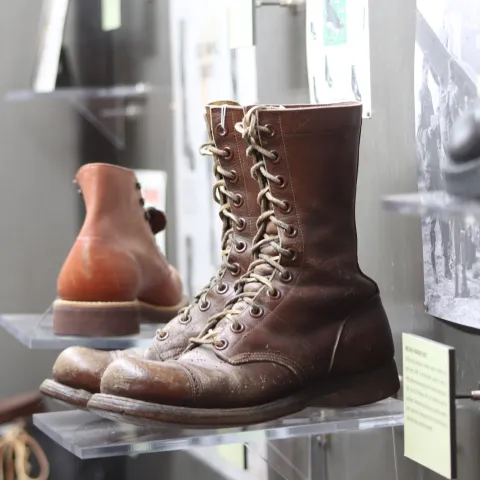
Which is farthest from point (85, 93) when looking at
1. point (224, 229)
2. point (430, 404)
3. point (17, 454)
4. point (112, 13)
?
point (430, 404)

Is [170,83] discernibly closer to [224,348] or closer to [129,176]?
[129,176]

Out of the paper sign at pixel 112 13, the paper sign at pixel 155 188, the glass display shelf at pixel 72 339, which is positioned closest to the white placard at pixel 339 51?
the glass display shelf at pixel 72 339

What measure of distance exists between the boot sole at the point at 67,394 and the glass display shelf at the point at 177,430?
0.01 meters

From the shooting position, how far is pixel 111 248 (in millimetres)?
1589

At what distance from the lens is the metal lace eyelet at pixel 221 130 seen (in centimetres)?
123

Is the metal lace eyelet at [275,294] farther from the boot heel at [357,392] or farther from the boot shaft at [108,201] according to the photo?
the boot shaft at [108,201]

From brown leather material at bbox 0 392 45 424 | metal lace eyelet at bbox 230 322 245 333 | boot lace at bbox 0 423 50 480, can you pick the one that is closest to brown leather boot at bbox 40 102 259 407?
metal lace eyelet at bbox 230 322 245 333

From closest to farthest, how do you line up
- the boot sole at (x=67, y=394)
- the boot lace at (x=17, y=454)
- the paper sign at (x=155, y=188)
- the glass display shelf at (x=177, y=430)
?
the glass display shelf at (x=177, y=430), the boot sole at (x=67, y=394), the boot lace at (x=17, y=454), the paper sign at (x=155, y=188)

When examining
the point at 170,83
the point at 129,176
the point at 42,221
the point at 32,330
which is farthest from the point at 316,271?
the point at 42,221

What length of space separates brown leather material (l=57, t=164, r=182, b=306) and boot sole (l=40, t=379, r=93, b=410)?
346 mm

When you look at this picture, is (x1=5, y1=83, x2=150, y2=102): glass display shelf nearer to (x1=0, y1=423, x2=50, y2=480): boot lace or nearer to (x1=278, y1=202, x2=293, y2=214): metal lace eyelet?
(x1=0, y1=423, x2=50, y2=480): boot lace

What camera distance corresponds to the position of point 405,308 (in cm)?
131

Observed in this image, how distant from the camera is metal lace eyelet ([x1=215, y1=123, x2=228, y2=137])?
4.03 ft

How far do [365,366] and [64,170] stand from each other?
1489 mm
